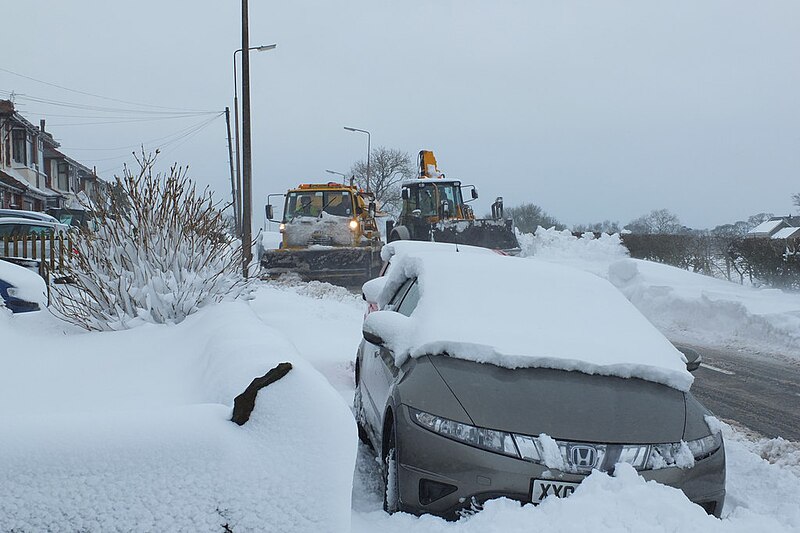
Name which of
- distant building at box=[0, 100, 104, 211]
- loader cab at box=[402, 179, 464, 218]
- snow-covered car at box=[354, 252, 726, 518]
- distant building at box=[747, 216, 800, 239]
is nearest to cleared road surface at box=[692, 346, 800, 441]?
snow-covered car at box=[354, 252, 726, 518]

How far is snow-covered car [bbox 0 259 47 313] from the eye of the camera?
6203mm

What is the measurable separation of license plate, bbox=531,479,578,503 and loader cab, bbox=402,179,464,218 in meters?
17.0

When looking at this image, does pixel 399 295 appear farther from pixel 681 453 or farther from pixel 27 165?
pixel 27 165

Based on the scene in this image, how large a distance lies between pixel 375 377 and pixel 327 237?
47.4 ft

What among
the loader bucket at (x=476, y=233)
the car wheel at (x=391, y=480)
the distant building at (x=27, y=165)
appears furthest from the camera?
the distant building at (x=27, y=165)

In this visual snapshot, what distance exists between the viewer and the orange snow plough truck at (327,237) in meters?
17.8

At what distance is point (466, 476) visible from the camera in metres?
3.26

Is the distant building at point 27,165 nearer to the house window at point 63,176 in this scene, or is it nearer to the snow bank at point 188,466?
the house window at point 63,176

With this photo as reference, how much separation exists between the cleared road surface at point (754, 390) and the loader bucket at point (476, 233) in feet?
28.0

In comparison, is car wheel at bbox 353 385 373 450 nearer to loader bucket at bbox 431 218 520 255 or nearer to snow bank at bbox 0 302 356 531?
snow bank at bbox 0 302 356 531

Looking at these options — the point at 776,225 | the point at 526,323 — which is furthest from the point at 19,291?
the point at 776,225

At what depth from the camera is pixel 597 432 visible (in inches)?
131

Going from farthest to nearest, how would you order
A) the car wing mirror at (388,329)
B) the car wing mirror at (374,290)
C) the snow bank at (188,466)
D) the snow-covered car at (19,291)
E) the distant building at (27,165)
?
the distant building at (27,165)
the snow-covered car at (19,291)
the car wing mirror at (374,290)
the car wing mirror at (388,329)
the snow bank at (188,466)

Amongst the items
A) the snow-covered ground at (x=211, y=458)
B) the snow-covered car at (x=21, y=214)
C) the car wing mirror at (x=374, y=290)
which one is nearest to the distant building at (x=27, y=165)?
the snow-covered car at (x=21, y=214)
